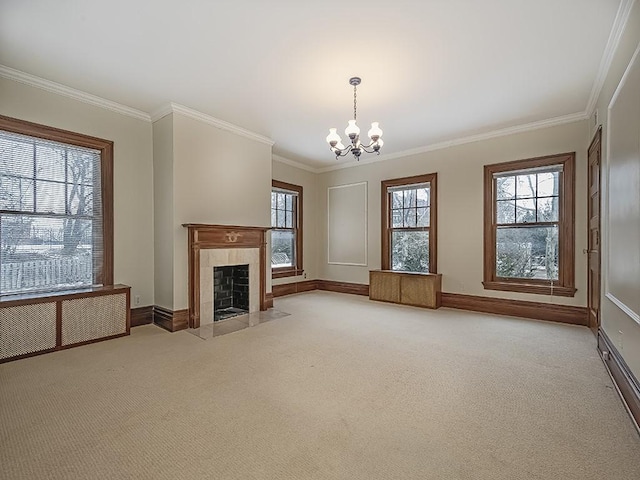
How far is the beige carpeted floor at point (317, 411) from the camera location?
5.55 feet

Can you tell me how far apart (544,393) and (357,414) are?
5.03ft

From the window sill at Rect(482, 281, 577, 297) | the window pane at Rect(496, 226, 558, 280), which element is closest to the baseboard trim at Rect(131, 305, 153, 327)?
the window sill at Rect(482, 281, 577, 297)

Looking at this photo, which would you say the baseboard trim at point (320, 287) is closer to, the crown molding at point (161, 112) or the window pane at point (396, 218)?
the window pane at point (396, 218)

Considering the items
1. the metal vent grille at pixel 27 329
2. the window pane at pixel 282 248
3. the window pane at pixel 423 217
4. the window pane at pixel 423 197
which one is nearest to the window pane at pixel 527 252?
the window pane at pixel 423 217

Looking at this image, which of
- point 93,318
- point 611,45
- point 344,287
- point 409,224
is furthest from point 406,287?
point 93,318

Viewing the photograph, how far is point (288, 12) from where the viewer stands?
2.50 m

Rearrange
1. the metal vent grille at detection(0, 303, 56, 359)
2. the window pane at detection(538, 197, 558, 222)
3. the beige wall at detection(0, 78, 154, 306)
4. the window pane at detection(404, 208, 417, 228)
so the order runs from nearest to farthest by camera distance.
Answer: the metal vent grille at detection(0, 303, 56, 359), the beige wall at detection(0, 78, 154, 306), the window pane at detection(538, 197, 558, 222), the window pane at detection(404, 208, 417, 228)

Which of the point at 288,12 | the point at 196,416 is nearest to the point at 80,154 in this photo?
the point at 288,12

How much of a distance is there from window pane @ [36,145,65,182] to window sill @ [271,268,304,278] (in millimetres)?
3795

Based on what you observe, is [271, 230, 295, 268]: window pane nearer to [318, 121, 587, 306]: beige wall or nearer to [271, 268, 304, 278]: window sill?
[271, 268, 304, 278]: window sill

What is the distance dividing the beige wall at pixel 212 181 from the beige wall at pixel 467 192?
2472 millimetres

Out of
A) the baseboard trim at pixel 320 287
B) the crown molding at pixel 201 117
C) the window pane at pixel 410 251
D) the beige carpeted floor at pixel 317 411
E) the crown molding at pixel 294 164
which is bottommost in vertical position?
the beige carpeted floor at pixel 317 411

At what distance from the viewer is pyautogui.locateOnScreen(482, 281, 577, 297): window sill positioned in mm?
4648

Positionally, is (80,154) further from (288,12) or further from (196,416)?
(196,416)
